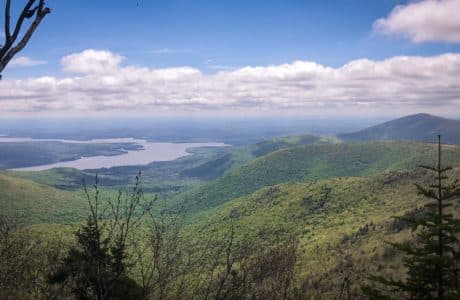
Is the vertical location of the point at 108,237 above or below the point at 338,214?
above

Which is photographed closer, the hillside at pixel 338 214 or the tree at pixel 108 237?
the tree at pixel 108 237

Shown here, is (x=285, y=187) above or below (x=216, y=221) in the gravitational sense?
above

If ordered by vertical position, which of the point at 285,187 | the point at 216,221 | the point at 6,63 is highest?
the point at 6,63

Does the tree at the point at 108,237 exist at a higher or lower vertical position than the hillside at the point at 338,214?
higher

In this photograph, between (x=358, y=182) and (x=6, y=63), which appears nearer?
(x=6, y=63)

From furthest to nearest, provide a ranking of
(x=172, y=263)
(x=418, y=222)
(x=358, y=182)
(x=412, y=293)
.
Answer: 1. (x=358, y=182)
2. (x=418, y=222)
3. (x=412, y=293)
4. (x=172, y=263)

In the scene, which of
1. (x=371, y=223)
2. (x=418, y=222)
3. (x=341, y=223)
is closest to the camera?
(x=418, y=222)

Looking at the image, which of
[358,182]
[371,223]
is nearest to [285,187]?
[358,182]

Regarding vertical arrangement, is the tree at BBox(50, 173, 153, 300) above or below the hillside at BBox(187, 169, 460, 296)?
above

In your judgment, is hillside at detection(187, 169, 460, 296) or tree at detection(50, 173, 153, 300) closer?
tree at detection(50, 173, 153, 300)

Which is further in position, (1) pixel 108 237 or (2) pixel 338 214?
(2) pixel 338 214

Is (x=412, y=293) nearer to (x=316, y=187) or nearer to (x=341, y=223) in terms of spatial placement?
(x=341, y=223)
